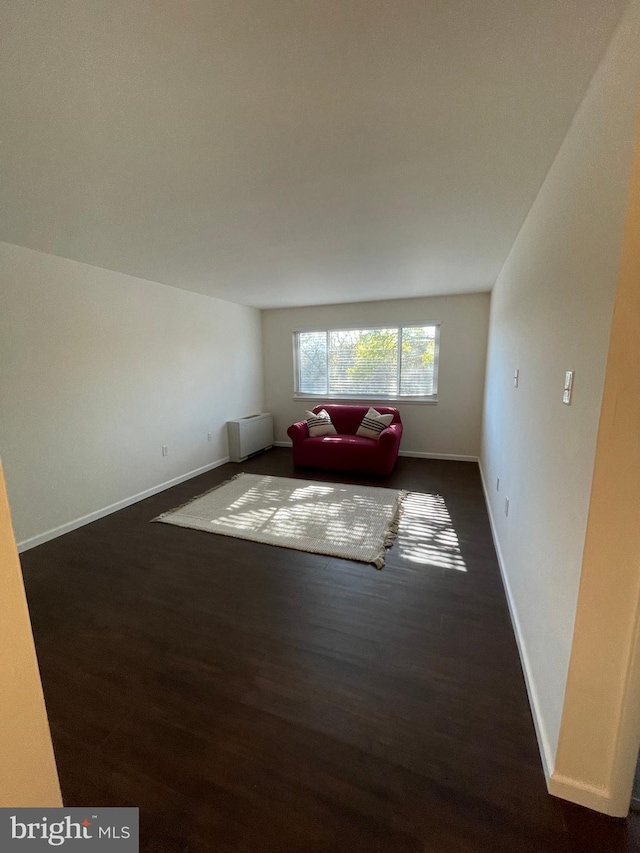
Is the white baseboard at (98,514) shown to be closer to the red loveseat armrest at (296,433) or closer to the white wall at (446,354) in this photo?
the red loveseat armrest at (296,433)

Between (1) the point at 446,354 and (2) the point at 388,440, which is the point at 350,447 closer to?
(2) the point at 388,440

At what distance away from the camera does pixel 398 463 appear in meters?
4.80

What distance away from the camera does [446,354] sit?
4770 mm

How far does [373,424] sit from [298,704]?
3454mm

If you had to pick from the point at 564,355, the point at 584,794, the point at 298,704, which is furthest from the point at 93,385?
the point at 584,794

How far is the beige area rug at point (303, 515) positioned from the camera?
2653 mm

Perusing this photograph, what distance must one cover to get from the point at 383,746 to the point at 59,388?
3323 millimetres

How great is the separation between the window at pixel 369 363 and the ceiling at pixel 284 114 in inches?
97.5

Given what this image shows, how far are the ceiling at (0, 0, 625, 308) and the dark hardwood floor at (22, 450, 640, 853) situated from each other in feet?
7.72

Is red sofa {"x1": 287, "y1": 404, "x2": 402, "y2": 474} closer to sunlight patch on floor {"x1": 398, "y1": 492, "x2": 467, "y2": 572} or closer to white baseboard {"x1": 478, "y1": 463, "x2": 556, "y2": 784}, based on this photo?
sunlight patch on floor {"x1": 398, "y1": 492, "x2": 467, "y2": 572}

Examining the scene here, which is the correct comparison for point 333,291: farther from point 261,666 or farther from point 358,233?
point 261,666

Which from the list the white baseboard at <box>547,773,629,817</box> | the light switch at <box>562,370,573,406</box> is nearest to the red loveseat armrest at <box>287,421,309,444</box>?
the light switch at <box>562,370,573,406</box>

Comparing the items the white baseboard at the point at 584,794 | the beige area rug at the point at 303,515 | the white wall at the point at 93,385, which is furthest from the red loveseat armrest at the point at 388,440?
the white baseboard at the point at 584,794

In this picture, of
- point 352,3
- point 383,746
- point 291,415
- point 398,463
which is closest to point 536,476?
point 383,746
